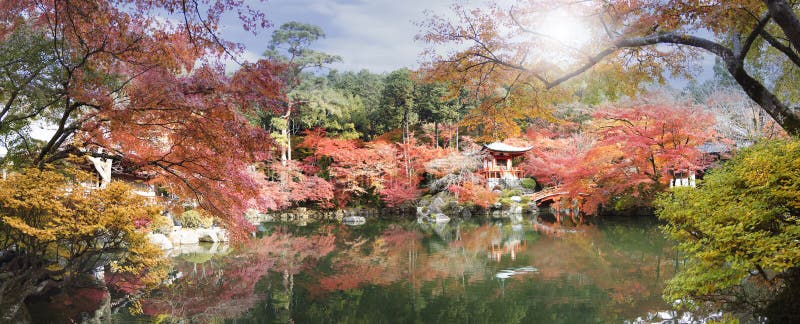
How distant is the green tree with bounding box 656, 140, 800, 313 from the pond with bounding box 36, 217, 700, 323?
1405 mm

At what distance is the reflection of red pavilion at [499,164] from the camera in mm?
21305

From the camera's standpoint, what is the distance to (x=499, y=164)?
A: 73.4 feet

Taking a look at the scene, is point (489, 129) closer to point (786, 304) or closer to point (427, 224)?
point (786, 304)

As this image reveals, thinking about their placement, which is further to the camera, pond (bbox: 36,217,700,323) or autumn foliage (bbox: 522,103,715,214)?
autumn foliage (bbox: 522,103,715,214)

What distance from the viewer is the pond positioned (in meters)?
5.60

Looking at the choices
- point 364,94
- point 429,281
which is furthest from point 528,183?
point 429,281

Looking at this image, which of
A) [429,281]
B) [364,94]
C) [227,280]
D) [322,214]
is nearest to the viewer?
[429,281]

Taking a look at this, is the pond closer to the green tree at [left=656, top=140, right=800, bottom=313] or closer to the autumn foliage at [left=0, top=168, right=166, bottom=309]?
the autumn foliage at [left=0, top=168, right=166, bottom=309]

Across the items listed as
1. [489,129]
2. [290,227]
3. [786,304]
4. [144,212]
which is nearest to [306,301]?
[144,212]

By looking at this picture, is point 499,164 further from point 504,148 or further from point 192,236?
point 192,236

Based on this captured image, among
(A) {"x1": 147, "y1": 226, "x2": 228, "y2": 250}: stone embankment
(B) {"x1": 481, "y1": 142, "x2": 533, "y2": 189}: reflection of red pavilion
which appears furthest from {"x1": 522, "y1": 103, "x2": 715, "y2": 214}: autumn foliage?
(A) {"x1": 147, "y1": 226, "x2": 228, "y2": 250}: stone embankment

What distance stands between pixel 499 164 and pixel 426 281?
15678 mm

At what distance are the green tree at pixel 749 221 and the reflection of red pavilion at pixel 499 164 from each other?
17.1 m

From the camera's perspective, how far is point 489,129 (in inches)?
260
